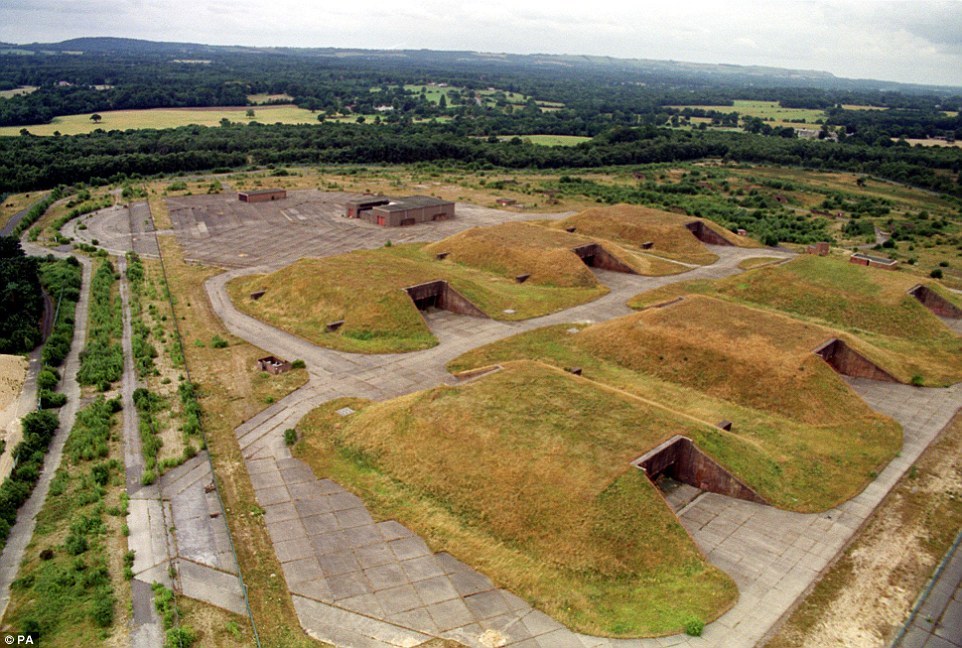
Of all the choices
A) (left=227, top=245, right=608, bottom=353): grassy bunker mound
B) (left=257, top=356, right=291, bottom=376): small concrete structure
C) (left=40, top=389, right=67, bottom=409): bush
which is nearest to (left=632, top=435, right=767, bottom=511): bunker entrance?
(left=227, top=245, right=608, bottom=353): grassy bunker mound

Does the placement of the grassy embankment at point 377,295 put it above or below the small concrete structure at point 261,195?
above

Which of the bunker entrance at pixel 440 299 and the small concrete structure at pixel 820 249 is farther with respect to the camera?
the small concrete structure at pixel 820 249

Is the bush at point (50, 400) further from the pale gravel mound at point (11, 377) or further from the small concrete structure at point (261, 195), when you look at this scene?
the small concrete structure at point (261, 195)

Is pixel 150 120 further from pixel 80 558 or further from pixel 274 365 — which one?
pixel 80 558

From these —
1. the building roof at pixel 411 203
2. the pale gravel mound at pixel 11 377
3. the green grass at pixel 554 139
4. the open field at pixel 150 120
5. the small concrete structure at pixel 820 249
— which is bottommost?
the open field at pixel 150 120

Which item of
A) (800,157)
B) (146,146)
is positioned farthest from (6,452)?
(800,157)

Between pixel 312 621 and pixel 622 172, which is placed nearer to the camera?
pixel 312 621

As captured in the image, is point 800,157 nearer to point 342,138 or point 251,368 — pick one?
point 342,138

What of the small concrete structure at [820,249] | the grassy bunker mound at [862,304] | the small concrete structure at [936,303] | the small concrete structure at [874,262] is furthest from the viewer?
the small concrete structure at [820,249]

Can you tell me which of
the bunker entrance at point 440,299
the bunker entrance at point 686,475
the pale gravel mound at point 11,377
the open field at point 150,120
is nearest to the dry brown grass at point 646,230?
the bunker entrance at point 440,299
